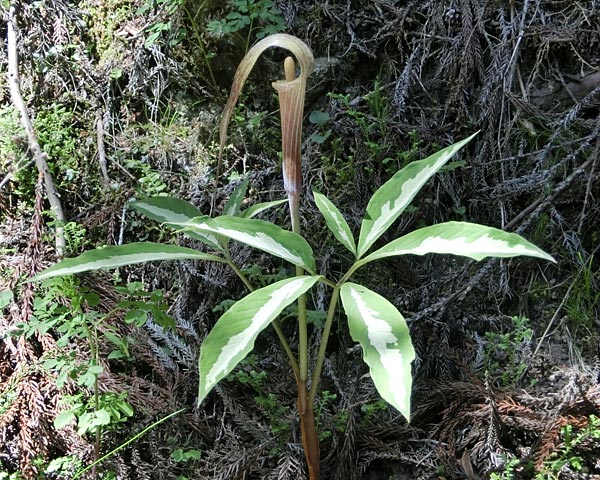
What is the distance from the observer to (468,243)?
1.08 meters

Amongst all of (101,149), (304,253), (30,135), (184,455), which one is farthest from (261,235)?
(30,135)

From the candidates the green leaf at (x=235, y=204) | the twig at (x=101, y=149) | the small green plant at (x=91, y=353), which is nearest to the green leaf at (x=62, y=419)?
the small green plant at (x=91, y=353)

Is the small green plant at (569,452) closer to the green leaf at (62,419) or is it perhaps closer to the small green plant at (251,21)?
the green leaf at (62,419)

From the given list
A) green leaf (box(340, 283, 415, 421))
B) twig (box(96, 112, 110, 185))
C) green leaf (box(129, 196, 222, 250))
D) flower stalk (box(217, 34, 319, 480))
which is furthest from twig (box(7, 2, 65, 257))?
green leaf (box(340, 283, 415, 421))

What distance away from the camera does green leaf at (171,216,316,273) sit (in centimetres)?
113

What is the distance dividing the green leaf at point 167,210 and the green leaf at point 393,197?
0.39 m

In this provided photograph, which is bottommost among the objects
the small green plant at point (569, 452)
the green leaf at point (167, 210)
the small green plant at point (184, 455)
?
the small green plant at point (184, 455)

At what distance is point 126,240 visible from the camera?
2158mm

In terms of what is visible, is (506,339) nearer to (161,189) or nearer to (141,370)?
(141,370)

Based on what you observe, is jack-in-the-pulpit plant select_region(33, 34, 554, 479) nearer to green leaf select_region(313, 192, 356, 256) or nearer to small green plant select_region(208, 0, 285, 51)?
green leaf select_region(313, 192, 356, 256)

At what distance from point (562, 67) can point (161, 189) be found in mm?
1555

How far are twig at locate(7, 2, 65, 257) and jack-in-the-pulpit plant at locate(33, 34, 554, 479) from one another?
2.31 feet

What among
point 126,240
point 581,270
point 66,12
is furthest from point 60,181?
point 581,270

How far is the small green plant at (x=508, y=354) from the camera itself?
1.61 meters
